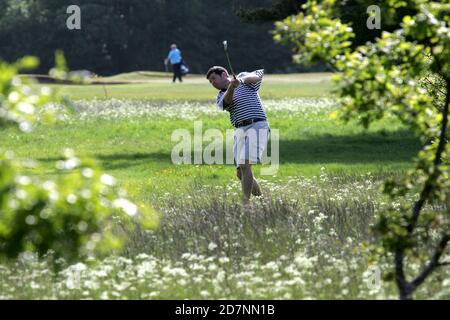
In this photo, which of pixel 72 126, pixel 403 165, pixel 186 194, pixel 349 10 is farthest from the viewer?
pixel 72 126

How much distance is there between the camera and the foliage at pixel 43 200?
228 inches

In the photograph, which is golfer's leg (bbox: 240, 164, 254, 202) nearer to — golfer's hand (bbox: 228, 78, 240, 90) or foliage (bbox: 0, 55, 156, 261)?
golfer's hand (bbox: 228, 78, 240, 90)

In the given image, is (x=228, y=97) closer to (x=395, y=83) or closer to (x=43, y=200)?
(x=395, y=83)

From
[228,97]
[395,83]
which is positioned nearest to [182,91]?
[228,97]

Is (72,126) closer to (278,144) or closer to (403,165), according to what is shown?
(278,144)

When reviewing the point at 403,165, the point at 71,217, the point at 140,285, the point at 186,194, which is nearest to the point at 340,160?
the point at 403,165

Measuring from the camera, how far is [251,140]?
571 inches

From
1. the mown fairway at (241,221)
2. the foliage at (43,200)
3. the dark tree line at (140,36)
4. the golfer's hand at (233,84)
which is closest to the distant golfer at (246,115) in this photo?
the golfer's hand at (233,84)

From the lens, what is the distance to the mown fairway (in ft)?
29.1

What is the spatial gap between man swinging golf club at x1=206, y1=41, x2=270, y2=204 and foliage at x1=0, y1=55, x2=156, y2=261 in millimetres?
8180

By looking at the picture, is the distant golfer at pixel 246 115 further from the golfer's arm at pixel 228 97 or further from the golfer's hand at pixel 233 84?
the golfer's hand at pixel 233 84

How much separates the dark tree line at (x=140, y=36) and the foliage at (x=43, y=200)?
8688 centimetres

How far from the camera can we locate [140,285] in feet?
29.8
